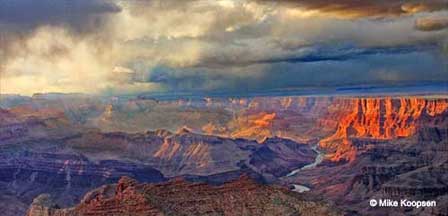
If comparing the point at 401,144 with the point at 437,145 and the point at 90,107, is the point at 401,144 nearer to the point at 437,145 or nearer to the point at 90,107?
the point at 437,145

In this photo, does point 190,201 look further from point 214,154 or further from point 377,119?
point 377,119

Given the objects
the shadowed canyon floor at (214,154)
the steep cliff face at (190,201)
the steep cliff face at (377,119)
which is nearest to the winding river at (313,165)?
the shadowed canyon floor at (214,154)

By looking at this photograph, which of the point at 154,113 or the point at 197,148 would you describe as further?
the point at 197,148

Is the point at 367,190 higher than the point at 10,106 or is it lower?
lower

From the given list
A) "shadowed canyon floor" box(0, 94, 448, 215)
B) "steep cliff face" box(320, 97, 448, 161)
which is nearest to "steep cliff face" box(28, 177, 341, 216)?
"shadowed canyon floor" box(0, 94, 448, 215)

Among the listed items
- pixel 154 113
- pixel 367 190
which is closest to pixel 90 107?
pixel 154 113

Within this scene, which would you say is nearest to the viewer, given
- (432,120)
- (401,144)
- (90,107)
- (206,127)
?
(90,107)

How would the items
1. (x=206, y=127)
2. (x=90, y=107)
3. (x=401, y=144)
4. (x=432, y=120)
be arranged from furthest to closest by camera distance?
(x=401, y=144), (x=432, y=120), (x=206, y=127), (x=90, y=107)
